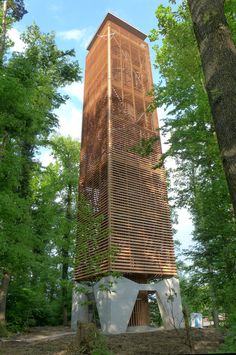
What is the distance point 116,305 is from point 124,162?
6.31 meters

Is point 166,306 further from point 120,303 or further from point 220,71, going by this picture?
point 220,71

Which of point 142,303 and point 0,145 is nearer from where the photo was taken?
point 0,145

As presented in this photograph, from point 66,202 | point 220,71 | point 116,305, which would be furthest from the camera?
point 66,202

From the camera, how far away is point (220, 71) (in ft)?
9.37

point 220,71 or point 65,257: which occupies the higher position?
point 65,257

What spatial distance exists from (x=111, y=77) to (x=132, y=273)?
10367mm

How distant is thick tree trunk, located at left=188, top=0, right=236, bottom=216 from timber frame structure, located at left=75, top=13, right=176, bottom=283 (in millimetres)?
7422

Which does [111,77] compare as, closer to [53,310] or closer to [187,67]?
[187,67]

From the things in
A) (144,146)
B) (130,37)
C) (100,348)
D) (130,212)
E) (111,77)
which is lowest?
(100,348)

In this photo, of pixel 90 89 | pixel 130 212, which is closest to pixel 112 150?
pixel 130 212

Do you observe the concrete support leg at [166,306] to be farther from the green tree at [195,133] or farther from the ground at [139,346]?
the ground at [139,346]

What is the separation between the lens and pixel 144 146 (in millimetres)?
10055

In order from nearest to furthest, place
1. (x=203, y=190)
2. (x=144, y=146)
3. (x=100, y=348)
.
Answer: (x=100, y=348) → (x=144, y=146) → (x=203, y=190)

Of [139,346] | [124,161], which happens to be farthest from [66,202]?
[139,346]
